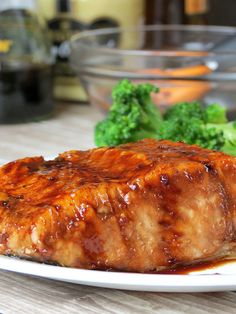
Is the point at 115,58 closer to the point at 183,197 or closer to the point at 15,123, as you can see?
the point at 15,123

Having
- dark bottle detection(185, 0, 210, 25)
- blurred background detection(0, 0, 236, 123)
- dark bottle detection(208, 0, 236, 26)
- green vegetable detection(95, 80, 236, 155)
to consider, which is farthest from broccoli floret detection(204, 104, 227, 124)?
dark bottle detection(208, 0, 236, 26)

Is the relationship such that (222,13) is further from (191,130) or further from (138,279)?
(138,279)

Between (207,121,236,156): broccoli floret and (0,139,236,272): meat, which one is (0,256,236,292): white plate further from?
(207,121,236,156): broccoli floret

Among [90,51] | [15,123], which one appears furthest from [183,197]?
[15,123]

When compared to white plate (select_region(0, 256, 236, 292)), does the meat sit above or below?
above

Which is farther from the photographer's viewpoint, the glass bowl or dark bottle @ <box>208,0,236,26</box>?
dark bottle @ <box>208,0,236,26</box>

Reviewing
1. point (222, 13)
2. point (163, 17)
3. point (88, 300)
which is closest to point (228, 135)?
point (88, 300)

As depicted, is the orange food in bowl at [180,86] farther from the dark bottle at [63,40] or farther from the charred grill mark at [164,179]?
the charred grill mark at [164,179]

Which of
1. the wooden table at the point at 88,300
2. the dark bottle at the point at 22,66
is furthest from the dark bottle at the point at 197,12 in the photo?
the wooden table at the point at 88,300
